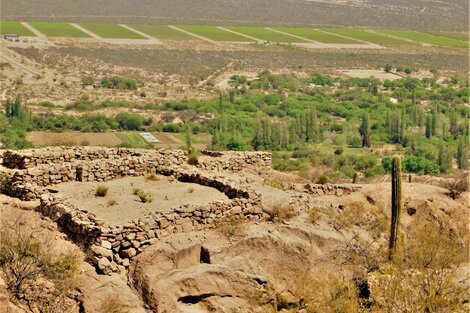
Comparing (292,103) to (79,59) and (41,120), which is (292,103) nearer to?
(41,120)

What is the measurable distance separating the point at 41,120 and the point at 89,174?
48.7 meters

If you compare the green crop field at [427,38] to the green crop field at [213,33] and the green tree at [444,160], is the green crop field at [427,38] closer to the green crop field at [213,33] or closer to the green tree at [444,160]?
the green crop field at [213,33]

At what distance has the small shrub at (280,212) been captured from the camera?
1939 cm

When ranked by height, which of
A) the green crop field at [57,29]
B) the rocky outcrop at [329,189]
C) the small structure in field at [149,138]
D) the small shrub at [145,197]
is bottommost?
the green crop field at [57,29]

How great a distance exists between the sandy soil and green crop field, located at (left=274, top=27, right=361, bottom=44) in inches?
5573

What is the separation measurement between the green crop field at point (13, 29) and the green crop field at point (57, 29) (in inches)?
106

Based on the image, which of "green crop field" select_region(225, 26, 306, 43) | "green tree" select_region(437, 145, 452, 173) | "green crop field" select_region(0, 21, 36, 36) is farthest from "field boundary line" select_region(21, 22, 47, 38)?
"green tree" select_region(437, 145, 452, 173)

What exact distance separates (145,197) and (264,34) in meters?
149

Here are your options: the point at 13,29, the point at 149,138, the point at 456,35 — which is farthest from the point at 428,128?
the point at 456,35

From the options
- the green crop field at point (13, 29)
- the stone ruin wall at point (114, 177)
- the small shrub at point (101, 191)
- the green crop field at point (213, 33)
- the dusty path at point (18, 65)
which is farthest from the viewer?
the green crop field at point (213, 33)

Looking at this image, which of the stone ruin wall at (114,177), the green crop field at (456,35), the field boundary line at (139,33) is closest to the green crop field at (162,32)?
the field boundary line at (139,33)

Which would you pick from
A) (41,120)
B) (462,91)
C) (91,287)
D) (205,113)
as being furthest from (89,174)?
(462,91)

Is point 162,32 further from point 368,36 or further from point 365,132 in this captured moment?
point 365,132

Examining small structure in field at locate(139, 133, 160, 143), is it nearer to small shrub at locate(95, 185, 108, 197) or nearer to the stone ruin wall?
the stone ruin wall
